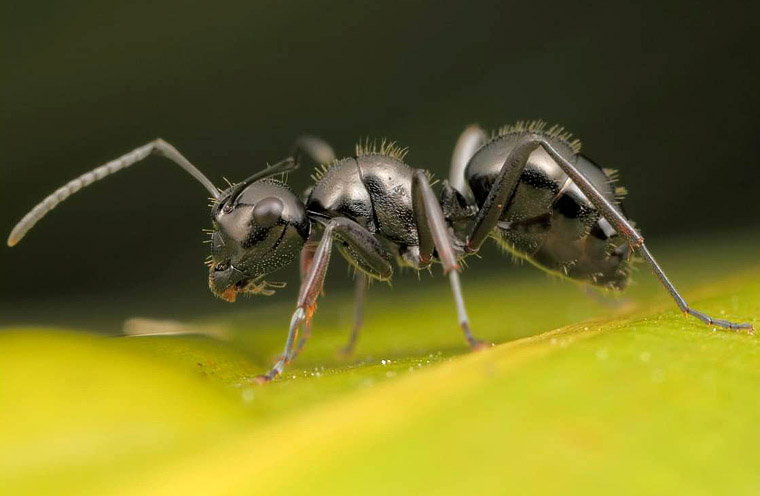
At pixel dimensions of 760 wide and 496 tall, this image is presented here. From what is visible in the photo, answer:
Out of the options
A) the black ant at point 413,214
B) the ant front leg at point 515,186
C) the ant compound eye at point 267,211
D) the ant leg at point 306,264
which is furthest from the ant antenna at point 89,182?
the ant front leg at point 515,186

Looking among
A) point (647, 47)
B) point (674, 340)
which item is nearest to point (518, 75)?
point (647, 47)

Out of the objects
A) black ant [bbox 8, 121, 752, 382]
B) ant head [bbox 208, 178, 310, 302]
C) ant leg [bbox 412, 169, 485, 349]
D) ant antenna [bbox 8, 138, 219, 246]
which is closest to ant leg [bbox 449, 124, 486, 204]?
black ant [bbox 8, 121, 752, 382]

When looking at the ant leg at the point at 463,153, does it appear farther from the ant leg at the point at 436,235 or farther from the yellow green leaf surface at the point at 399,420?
the yellow green leaf surface at the point at 399,420

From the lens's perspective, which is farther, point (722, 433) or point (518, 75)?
point (518, 75)

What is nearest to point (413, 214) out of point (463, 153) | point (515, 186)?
point (515, 186)

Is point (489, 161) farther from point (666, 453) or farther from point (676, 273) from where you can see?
point (666, 453)
